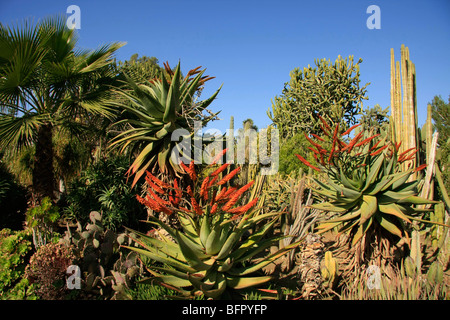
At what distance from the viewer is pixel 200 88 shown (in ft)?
18.1

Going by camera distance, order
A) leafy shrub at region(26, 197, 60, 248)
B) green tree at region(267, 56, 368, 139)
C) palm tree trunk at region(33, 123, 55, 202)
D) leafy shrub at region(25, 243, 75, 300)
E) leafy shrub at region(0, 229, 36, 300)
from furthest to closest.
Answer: green tree at region(267, 56, 368, 139) < palm tree trunk at region(33, 123, 55, 202) < leafy shrub at region(26, 197, 60, 248) < leafy shrub at region(0, 229, 36, 300) < leafy shrub at region(25, 243, 75, 300)

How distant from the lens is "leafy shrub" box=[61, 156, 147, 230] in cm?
706

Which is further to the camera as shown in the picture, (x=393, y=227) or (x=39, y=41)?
(x=39, y=41)

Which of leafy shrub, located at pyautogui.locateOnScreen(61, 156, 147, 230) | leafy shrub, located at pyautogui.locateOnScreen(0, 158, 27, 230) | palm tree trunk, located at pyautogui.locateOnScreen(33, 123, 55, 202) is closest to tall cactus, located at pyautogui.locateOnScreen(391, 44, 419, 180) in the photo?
leafy shrub, located at pyautogui.locateOnScreen(61, 156, 147, 230)

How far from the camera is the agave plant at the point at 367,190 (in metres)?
3.98

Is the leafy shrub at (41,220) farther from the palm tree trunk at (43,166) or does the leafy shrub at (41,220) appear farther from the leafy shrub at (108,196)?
the leafy shrub at (108,196)

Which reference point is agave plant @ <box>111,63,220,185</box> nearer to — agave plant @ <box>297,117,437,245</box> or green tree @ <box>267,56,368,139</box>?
agave plant @ <box>297,117,437,245</box>

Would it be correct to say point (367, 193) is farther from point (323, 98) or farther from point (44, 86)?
point (323, 98)

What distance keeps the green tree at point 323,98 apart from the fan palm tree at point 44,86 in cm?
1231

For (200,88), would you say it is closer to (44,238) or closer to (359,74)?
(44,238)

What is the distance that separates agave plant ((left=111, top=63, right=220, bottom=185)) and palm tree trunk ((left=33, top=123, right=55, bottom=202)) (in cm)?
279

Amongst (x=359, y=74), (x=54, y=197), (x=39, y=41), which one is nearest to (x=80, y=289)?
(x=54, y=197)

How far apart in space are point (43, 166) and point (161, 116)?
11.6ft
